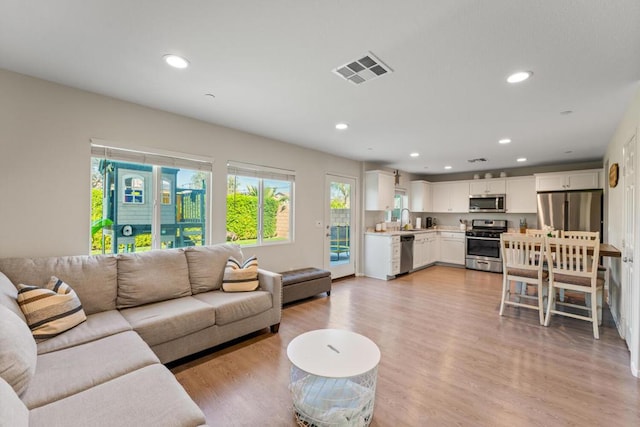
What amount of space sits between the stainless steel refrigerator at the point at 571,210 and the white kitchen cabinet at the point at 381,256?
301cm

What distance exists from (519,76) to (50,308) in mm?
3904

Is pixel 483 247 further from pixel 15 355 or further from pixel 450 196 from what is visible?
pixel 15 355

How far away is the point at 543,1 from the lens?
1.45 m

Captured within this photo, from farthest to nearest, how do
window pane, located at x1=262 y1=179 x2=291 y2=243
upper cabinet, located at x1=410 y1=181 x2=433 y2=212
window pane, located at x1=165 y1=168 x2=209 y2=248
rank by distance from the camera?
upper cabinet, located at x1=410 y1=181 x2=433 y2=212
window pane, located at x1=262 y1=179 x2=291 y2=243
window pane, located at x1=165 y1=168 x2=209 y2=248

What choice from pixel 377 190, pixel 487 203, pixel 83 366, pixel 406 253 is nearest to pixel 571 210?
pixel 487 203

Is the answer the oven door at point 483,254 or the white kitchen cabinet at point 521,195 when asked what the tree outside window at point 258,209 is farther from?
the white kitchen cabinet at point 521,195

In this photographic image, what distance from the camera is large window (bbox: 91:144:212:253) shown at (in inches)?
112

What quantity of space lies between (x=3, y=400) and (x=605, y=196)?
282 inches

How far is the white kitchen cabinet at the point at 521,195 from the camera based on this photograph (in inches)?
240

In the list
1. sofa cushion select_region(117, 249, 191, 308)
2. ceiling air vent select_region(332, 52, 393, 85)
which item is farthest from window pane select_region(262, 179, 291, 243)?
ceiling air vent select_region(332, 52, 393, 85)

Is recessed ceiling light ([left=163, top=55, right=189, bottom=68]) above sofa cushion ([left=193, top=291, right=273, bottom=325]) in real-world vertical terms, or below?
above

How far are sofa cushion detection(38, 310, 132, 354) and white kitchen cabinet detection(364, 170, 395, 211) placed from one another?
462 cm

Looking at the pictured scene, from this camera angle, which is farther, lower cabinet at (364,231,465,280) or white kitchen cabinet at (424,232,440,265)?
white kitchen cabinet at (424,232,440,265)

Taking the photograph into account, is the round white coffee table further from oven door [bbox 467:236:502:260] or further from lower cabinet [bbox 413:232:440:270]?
oven door [bbox 467:236:502:260]
